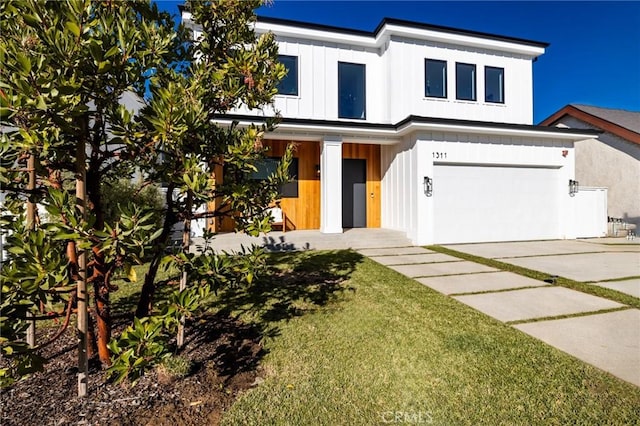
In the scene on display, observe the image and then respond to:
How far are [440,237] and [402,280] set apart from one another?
4.65 metres

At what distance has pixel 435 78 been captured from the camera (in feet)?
37.3

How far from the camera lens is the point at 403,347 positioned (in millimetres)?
3197

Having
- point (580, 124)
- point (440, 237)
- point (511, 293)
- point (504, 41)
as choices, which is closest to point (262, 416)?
point (511, 293)

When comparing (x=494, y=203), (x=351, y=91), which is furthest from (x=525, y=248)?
(x=351, y=91)

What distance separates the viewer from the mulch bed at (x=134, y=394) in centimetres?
211

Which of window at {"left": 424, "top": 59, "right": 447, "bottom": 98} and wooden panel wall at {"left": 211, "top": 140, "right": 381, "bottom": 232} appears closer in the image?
wooden panel wall at {"left": 211, "top": 140, "right": 381, "bottom": 232}

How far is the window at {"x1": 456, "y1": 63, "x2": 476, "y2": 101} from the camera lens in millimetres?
11555

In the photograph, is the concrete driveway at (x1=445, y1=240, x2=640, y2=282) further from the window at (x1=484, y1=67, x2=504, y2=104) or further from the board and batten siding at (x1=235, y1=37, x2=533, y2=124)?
the window at (x1=484, y1=67, x2=504, y2=104)

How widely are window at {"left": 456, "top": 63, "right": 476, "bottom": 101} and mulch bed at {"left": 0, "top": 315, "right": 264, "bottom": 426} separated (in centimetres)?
1175

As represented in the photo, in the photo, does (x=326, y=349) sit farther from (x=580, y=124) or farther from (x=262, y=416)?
Result: (x=580, y=124)

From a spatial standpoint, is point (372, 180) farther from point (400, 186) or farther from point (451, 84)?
point (451, 84)

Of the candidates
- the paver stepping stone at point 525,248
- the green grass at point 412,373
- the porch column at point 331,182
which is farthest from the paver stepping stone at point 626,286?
the porch column at point 331,182

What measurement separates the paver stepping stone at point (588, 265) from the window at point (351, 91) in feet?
22.4

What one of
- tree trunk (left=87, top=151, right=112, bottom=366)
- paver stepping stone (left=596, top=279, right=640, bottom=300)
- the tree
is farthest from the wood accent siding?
tree trunk (left=87, top=151, right=112, bottom=366)
